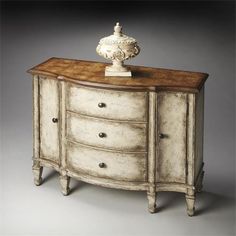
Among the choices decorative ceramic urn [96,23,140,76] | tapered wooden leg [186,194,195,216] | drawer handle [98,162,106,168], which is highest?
decorative ceramic urn [96,23,140,76]

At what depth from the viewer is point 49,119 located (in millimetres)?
5285

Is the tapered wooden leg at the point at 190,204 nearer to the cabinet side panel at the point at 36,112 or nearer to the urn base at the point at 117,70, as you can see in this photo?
the urn base at the point at 117,70

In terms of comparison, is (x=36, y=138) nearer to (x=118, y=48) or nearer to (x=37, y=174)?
(x=37, y=174)

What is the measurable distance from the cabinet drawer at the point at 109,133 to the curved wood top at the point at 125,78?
26 cm

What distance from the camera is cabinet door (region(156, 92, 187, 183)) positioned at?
4840 mm

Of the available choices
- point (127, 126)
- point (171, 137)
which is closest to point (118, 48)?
point (127, 126)

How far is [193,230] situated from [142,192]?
2.05 feet

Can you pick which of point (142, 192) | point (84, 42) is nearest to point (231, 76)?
point (84, 42)

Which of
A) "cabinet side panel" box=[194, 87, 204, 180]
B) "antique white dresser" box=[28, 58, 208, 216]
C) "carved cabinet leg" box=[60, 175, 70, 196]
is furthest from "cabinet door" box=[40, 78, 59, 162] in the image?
"cabinet side panel" box=[194, 87, 204, 180]

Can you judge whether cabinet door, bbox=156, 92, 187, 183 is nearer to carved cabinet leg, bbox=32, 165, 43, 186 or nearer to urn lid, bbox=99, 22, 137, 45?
urn lid, bbox=99, 22, 137, 45

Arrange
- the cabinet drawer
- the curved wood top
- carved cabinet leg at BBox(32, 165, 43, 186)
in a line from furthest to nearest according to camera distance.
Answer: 1. carved cabinet leg at BBox(32, 165, 43, 186)
2. the cabinet drawer
3. the curved wood top

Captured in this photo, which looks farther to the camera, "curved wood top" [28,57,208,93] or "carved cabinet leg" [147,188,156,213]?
"carved cabinet leg" [147,188,156,213]

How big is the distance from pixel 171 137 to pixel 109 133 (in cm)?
41

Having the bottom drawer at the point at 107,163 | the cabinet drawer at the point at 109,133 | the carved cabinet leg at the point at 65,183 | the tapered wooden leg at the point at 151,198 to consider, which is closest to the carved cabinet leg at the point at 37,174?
the carved cabinet leg at the point at 65,183
